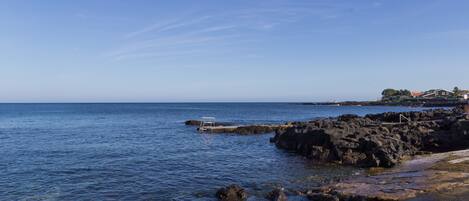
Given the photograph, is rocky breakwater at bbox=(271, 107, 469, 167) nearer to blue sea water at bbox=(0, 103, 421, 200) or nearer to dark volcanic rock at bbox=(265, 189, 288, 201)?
blue sea water at bbox=(0, 103, 421, 200)

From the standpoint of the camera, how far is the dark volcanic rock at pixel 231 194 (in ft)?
73.4

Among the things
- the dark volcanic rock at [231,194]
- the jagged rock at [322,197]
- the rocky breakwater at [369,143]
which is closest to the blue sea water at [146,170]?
the dark volcanic rock at [231,194]

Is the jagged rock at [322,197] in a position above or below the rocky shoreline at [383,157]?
below

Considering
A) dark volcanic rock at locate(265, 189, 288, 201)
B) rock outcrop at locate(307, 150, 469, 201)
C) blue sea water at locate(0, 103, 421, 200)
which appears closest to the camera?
rock outcrop at locate(307, 150, 469, 201)

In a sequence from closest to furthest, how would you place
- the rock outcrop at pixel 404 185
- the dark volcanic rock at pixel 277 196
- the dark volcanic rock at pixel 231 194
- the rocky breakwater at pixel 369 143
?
the rock outcrop at pixel 404 185, the dark volcanic rock at pixel 277 196, the dark volcanic rock at pixel 231 194, the rocky breakwater at pixel 369 143

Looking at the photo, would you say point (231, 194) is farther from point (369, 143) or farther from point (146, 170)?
point (369, 143)

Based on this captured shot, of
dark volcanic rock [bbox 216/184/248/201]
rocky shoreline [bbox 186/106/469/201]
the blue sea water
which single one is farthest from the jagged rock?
dark volcanic rock [bbox 216/184/248/201]

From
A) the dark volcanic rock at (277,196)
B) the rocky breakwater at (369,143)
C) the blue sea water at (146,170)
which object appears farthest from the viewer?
the rocky breakwater at (369,143)

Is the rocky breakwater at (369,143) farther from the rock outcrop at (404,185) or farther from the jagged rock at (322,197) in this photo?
the jagged rock at (322,197)

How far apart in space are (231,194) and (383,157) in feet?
44.3

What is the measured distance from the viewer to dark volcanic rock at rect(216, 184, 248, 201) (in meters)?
22.4

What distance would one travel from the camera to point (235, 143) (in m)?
49.4

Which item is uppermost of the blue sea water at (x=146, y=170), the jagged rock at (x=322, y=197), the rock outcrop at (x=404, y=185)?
the rock outcrop at (x=404, y=185)

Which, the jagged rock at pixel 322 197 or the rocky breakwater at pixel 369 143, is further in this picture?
the rocky breakwater at pixel 369 143
